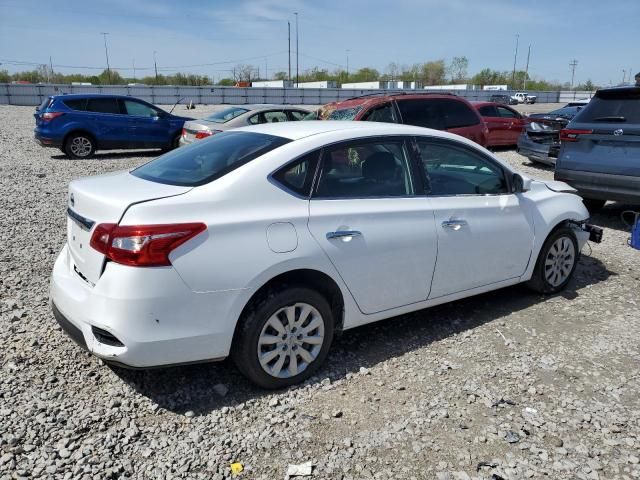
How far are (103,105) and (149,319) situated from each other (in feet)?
41.6

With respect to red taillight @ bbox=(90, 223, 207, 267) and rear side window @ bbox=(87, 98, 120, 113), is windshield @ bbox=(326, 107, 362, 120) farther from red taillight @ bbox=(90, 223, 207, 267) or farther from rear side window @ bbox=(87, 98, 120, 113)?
rear side window @ bbox=(87, 98, 120, 113)

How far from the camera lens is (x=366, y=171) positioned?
3.63 meters

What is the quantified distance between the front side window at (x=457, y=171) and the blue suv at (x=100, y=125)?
38.8 feet

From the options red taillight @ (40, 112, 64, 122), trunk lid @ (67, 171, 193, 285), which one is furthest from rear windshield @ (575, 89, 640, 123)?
red taillight @ (40, 112, 64, 122)

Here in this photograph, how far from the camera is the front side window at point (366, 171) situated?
3.40 m

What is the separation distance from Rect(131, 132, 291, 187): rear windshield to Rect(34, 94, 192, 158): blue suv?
35.7 feet

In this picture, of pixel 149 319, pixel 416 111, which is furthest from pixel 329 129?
pixel 416 111

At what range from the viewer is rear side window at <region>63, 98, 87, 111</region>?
526 inches

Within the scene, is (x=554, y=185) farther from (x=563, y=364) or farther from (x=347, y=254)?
(x=347, y=254)

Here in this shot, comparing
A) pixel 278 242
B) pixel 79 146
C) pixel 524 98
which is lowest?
pixel 524 98

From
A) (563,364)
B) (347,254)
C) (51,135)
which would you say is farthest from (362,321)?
(51,135)

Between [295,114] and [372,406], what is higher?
[295,114]

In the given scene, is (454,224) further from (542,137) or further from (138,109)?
(138,109)

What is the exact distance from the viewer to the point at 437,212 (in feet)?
12.4
